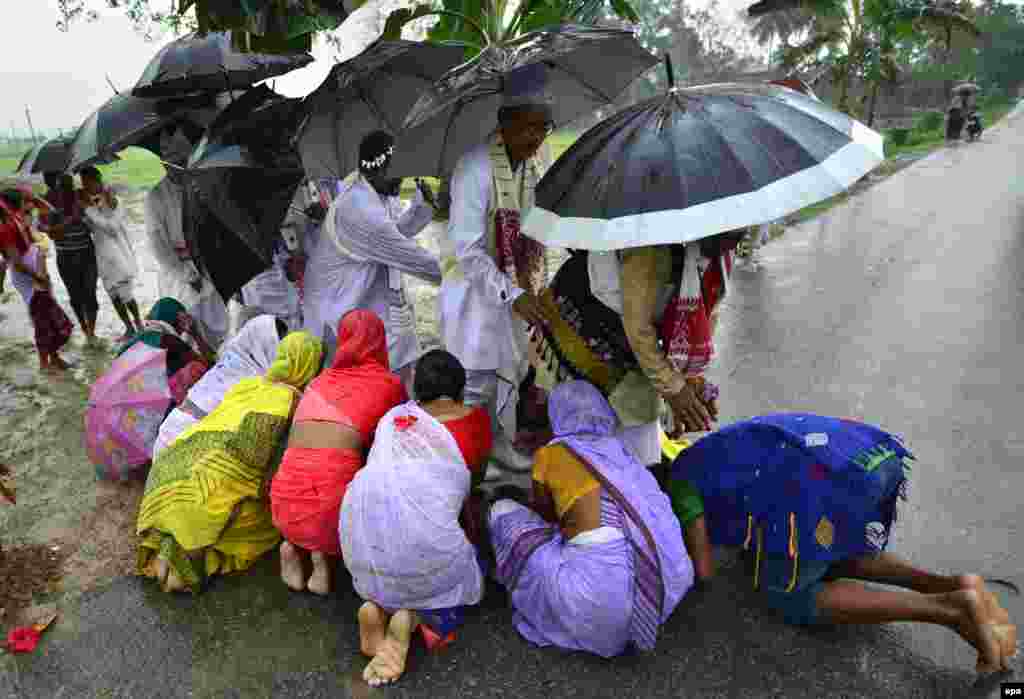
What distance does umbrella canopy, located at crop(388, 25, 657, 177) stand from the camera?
104 inches

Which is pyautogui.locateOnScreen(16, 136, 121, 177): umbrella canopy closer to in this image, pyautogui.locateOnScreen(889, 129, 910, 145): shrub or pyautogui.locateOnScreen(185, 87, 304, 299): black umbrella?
pyautogui.locateOnScreen(185, 87, 304, 299): black umbrella

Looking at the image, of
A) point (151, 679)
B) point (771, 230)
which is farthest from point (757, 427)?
point (771, 230)

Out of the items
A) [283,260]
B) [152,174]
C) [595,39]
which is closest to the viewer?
[595,39]

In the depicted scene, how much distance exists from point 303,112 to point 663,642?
2714 mm

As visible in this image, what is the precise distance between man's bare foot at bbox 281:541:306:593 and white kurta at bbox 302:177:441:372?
1.13m

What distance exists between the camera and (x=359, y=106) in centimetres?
336

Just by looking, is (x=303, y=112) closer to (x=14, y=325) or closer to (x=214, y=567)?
(x=214, y=567)

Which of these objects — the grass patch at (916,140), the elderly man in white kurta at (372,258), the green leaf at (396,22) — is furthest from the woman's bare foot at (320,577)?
the grass patch at (916,140)

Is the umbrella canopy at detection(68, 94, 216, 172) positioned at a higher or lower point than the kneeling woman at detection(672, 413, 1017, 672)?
higher

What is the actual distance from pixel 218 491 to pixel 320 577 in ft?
1.68

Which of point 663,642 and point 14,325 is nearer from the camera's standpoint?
point 663,642

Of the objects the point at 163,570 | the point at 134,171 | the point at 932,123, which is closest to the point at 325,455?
the point at 163,570

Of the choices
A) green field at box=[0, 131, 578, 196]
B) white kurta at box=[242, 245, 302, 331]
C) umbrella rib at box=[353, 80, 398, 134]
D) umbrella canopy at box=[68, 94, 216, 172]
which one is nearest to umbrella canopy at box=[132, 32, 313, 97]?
umbrella canopy at box=[68, 94, 216, 172]

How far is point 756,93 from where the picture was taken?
7.29 feet
